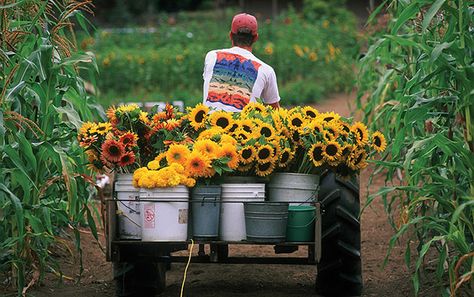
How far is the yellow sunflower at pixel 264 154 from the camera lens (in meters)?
5.98

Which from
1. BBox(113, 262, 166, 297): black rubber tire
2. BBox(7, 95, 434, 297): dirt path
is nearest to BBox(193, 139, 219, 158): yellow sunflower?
BBox(113, 262, 166, 297): black rubber tire

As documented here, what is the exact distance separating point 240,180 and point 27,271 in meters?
1.56

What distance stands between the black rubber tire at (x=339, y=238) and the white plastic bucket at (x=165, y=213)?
36.7 inches

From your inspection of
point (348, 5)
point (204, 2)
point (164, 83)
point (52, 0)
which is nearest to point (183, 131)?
point (52, 0)

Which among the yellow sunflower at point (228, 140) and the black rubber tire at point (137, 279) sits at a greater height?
the yellow sunflower at point (228, 140)

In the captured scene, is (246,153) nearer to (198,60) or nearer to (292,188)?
(292,188)

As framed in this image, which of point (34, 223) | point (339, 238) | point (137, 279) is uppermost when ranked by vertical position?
point (34, 223)

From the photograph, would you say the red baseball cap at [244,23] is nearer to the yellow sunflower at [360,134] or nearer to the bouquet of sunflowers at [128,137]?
the bouquet of sunflowers at [128,137]

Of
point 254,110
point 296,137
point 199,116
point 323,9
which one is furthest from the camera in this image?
point 323,9

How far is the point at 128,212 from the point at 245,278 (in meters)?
1.61

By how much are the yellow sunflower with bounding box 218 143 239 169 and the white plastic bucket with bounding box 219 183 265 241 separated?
133 mm

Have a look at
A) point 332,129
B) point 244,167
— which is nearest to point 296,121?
point 332,129

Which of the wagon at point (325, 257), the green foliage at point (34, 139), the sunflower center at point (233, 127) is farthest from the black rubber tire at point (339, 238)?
the green foliage at point (34, 139)

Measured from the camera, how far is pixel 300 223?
597 centimetres
